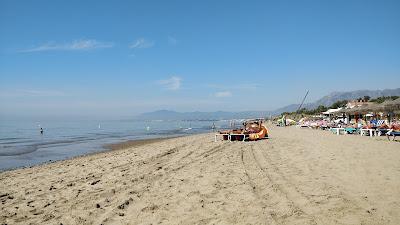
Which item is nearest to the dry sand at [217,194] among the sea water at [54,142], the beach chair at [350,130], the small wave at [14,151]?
the sea water at [54,142]

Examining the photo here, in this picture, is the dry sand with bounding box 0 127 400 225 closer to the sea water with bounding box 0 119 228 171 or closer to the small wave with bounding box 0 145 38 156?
the sea water with bounding box 0 119 228 171

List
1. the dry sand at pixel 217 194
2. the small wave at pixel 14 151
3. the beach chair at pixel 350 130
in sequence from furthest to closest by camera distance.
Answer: the beach chair at pixel 350 130
the small wave at pixel 14 151
the dry sand at pixel 217 194

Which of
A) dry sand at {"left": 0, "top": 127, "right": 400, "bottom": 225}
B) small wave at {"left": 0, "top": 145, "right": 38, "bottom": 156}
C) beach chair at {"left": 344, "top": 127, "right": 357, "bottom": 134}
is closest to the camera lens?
dry sand at {"left": 0, "top": 127, "right": 400, "bottom": 225}

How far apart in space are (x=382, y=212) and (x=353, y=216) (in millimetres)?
543

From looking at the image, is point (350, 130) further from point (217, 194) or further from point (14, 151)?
point (14, 151)

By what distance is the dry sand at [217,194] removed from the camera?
18.0 ft

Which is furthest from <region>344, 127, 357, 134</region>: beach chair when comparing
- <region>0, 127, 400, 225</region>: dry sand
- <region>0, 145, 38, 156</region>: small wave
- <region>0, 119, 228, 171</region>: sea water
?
<region>0, 145, 38, 156</region>: small wave

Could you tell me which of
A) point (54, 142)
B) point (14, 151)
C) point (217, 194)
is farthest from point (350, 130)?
point (54, 142)

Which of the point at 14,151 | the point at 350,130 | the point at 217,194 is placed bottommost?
the point at 14,151

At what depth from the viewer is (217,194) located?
6906 millimetres

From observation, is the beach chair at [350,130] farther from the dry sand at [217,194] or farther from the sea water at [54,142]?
the sea water at [54,142]

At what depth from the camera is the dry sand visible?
550 centimetres

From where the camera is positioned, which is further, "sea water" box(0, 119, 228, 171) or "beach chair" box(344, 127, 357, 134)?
"beach chair" box(344, 127, 357, 134)

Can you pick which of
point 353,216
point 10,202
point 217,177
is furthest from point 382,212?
point 10,202
